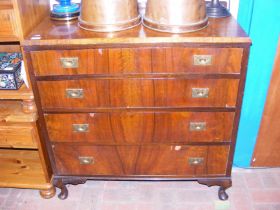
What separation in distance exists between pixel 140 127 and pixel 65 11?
0.76 meters

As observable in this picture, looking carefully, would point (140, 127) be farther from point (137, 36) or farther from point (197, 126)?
point (137, 36)

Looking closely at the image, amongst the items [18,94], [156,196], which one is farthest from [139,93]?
[156,196]

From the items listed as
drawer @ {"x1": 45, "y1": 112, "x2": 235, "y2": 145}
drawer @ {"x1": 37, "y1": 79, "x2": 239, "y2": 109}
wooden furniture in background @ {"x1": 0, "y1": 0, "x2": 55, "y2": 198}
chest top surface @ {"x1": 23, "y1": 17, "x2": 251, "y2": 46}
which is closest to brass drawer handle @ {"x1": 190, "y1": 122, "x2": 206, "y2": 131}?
drawer @ {"x1": 45, "y1": 112, "x2": 235, "y2": 145}

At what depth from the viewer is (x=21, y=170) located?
2047 mm

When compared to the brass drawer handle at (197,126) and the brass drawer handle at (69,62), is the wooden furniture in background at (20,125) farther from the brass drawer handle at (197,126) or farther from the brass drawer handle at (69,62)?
the brass drawer handle at (197,126)

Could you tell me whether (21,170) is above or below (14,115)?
below

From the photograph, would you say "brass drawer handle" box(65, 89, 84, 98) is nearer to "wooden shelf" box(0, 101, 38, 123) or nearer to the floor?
"wooden shelf" box(0, 101, 38, 123)

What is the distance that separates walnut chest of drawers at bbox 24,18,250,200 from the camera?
1.44 meters

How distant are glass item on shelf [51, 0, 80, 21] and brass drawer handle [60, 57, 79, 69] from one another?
1.07 feet

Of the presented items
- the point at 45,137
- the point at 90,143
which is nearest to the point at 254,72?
the point at 90,143

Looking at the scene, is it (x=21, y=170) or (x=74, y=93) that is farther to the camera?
(x=21, y=170)

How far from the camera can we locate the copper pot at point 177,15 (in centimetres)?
143

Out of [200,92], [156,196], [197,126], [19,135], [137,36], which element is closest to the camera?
[137,36]

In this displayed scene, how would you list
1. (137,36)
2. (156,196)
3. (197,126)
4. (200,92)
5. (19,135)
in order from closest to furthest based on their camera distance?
(137,36)
(200,92)
(197,126)
(19,135)
(156,196)
